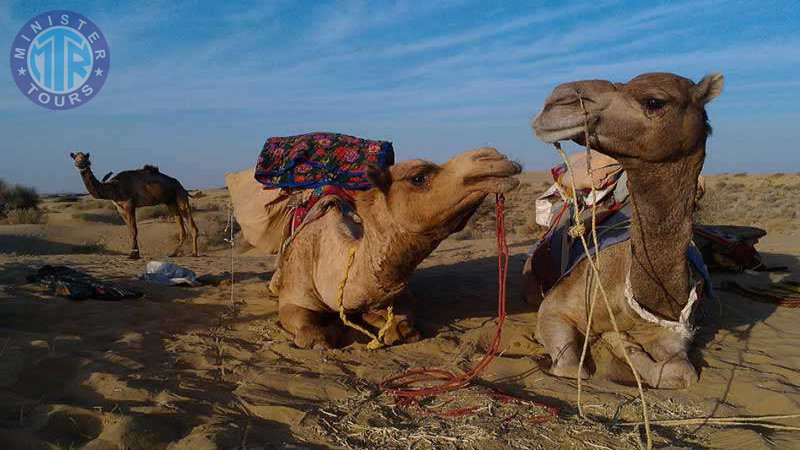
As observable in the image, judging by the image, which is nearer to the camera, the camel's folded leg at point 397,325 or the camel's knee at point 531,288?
the camel's folded leg at point 397,325

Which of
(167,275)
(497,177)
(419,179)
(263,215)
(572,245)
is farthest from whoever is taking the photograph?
(167,275)

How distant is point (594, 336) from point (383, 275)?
65.0 inches

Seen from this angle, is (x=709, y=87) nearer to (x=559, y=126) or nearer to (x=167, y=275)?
(x=559, y=126)

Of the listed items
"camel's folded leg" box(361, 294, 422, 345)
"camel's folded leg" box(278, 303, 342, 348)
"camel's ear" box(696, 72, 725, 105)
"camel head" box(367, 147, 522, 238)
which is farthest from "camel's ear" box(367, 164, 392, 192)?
"camel's ear" box(696, 72, 725, 105)

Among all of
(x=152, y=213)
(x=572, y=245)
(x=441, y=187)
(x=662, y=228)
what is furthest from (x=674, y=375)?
(x=152, y=213)

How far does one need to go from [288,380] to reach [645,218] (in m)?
2.37

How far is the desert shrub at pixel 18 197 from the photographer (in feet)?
80.0

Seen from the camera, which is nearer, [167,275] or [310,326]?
[310,326]

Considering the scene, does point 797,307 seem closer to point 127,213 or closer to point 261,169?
point 261,169

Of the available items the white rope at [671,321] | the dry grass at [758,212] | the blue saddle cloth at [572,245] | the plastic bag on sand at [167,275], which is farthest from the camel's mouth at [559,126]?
the dry grass at [758,212]

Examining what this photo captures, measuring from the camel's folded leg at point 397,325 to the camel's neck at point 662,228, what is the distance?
170cm

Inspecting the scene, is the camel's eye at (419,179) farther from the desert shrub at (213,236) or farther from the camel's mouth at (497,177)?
the desert shrub at (213,236)

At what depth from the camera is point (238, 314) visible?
528 cm

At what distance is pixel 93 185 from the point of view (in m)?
11.8
